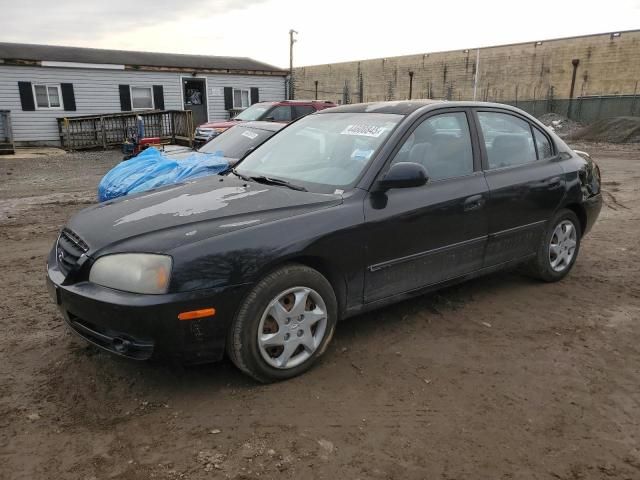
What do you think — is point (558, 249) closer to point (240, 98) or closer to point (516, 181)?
point (516, 181)

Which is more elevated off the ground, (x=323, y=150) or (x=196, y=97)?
(x=196, y=97)

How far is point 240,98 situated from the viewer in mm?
24828

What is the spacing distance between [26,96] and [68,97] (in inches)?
57.2

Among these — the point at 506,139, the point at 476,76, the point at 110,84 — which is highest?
the point at 476,76

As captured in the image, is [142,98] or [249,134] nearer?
[249,134]

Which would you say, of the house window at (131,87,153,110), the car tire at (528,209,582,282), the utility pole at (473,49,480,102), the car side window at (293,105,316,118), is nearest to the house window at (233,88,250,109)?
the house window at (131,87,153,110)

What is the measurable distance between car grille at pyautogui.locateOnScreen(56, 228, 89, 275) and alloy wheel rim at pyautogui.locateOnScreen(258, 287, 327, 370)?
1120 millimetres

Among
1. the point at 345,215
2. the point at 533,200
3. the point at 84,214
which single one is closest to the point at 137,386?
the point at 84,214

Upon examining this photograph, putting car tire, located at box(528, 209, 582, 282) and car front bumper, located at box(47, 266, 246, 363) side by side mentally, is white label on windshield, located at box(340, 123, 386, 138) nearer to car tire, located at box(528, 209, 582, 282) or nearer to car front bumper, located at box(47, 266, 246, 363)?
car front bumper, located at box(47, 266, 246, 363)

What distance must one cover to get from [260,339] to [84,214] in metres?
1.56

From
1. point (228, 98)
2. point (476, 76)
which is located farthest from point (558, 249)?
point (476, 76)

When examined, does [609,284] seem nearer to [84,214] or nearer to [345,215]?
[345,215]

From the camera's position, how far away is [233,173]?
4.15m

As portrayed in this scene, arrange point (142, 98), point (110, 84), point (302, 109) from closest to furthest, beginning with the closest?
point (302, 109) → point (110, 84) → point (142, 98)
